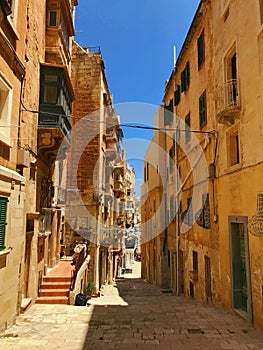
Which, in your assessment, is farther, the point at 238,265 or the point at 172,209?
the point at 172,209

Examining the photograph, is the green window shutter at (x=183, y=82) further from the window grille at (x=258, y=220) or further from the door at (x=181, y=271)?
the window grille at (x=258, y=220)

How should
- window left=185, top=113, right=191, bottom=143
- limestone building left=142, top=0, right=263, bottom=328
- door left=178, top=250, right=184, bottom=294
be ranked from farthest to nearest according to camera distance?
1. door left=178, top=250, right=184, bottom=294
2. window left=185, top=113, right=191, bottom=143
3. limestone building left=142, top=0, right=263, bottom=328

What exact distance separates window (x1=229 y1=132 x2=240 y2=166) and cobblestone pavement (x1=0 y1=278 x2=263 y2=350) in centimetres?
482

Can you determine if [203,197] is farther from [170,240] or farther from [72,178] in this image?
[72,178]

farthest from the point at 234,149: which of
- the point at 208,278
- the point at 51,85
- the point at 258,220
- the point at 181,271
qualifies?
the point at 181,271

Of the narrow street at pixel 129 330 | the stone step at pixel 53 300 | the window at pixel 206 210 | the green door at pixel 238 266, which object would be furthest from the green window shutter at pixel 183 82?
the stone step at pixel 53 300

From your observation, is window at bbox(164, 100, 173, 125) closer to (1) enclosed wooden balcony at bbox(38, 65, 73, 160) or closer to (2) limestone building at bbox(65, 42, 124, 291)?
(2) limestone building at bbox(65, 42, 124, 291)

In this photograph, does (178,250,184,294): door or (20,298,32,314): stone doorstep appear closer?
(20,298,32,314): stone doorstep

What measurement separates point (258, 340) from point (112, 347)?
3.25 metres

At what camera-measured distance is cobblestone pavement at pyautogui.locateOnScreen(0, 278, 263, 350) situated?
592 cm

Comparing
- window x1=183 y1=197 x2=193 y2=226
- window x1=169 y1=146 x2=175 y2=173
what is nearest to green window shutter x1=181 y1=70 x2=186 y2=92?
window x1=169 y1=146 x2=175 y2=173

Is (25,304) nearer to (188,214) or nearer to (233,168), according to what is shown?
(233,168)

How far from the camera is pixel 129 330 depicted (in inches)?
269

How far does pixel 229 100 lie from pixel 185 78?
7.11 metres
